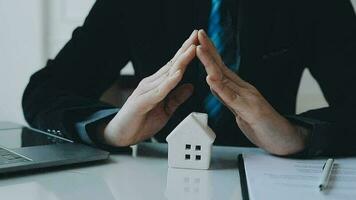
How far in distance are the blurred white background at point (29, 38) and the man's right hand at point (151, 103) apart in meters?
1.08

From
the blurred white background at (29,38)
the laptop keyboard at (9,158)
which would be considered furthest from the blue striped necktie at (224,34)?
the blurred white background at (29,38)

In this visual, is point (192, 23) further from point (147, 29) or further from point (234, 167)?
point (234, 167)

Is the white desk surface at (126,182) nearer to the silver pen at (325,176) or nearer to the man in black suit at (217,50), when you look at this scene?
the silver pen at (325,176)

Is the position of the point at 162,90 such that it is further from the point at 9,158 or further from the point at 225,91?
the point at 9,158

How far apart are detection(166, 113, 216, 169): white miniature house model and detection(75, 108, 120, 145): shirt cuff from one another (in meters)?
0.18

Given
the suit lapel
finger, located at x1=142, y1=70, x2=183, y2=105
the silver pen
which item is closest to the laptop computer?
finger, located at x1=142, y1=70, x2=183, y2=105

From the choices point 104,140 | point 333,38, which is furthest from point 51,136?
point 333,38

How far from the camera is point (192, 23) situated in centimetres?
113

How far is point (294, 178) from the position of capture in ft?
2.21

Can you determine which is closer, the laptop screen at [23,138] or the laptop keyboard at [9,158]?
the laptop keyboard at [9,158]

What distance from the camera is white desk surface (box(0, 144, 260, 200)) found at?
0.60 metres

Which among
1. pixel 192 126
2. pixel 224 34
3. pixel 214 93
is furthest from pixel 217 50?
pixel 192 126

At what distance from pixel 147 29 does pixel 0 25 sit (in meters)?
0.93

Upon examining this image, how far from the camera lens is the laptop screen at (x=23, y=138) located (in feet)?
2.68
